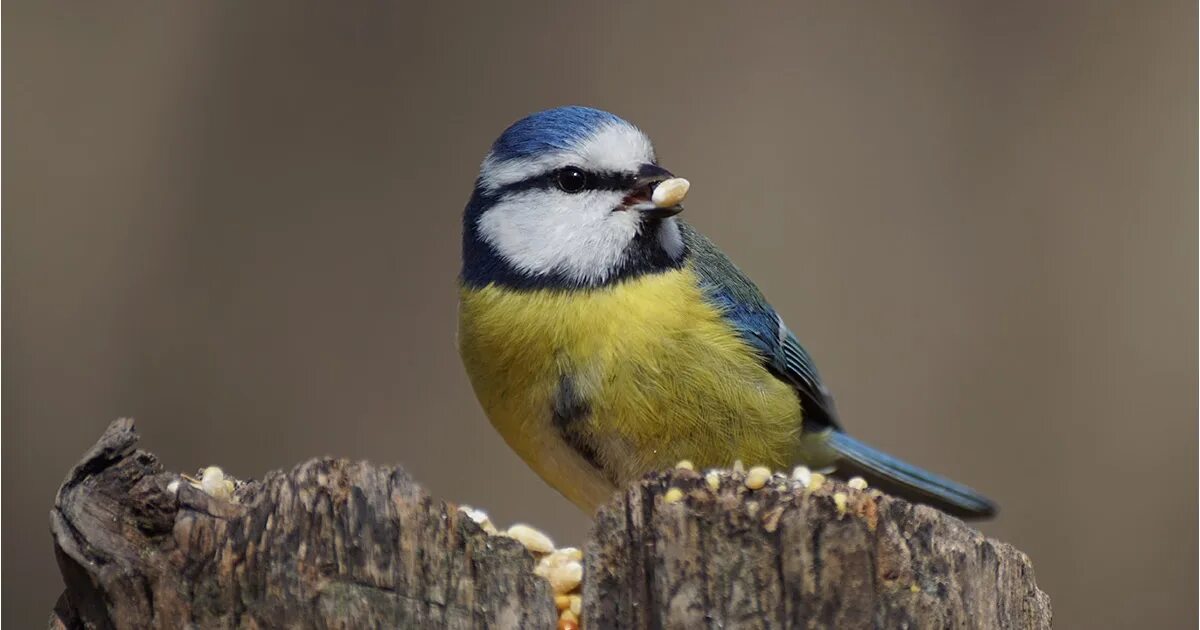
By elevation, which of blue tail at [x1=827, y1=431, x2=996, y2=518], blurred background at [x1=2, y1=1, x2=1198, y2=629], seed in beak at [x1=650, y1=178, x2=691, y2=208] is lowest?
blue tail at [x1=827, y1=431, x2=996, y2=518]

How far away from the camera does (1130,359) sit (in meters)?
4.10

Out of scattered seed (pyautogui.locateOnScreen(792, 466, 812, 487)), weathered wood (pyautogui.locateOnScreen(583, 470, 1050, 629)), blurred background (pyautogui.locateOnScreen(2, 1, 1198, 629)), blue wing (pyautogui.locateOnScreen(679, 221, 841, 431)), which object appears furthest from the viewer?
blurred background (pyautogui.locateOnScreen(2, 1, 1198, 629))

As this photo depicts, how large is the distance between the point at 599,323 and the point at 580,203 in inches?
9.6

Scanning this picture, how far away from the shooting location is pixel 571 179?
246 centimetres

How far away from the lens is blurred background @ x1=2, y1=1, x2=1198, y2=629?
404cm

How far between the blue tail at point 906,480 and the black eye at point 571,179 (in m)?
0.88

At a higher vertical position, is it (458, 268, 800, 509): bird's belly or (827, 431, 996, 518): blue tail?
(827, 431, 996, 518): blue tail

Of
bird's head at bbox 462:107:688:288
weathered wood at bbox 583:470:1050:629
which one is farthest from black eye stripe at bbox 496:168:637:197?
weathered wood at bbox 583:470:1050:629

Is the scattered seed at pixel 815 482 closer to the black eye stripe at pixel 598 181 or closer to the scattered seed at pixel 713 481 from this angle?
the scattered seed at pixel 713 481

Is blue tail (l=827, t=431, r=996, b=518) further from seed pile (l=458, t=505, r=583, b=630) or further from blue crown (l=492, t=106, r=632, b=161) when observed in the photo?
seed pile (l=458, t=505, r=583, b=630)

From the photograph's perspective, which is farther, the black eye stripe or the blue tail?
the blue tail

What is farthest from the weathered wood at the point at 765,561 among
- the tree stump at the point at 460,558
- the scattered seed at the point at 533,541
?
the scattered seed at the point at 533,541

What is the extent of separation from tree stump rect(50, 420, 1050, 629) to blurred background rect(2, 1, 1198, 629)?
8.08 ft

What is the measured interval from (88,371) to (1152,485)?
3.38m
